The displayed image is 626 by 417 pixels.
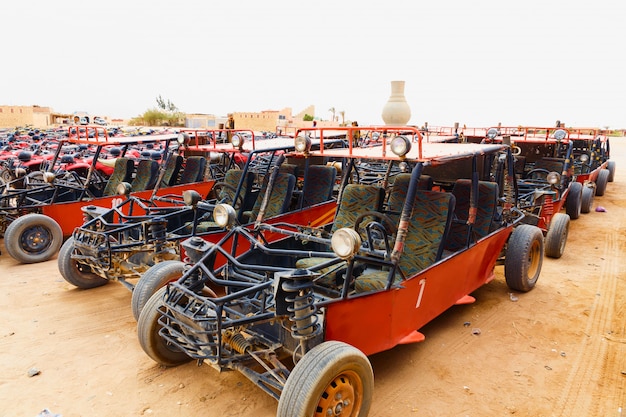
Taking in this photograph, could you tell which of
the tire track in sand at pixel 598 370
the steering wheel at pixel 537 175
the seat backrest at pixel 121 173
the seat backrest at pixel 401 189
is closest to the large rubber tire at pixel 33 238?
the seat backrest at pixel 121 173

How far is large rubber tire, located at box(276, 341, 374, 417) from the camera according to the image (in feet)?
8.70

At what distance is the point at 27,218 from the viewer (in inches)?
261

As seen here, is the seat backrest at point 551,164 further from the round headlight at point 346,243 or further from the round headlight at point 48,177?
the round headlight at point 48,177

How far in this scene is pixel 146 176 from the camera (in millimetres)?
8508

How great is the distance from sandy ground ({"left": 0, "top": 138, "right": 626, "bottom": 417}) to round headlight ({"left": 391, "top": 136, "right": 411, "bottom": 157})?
6.26 ft

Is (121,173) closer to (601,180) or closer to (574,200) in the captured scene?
(574,200)

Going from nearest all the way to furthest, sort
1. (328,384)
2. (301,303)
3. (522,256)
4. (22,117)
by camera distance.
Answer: (328,384), (301,303), (522,256), (22,117)

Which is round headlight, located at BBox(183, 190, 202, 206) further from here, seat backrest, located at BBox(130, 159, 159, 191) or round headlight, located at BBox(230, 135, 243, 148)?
seat backrest, located at BBox(130, 159, 159, 191)

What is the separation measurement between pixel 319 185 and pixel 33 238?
14.3ft

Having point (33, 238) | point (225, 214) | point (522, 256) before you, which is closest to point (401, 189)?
point (522, 256)

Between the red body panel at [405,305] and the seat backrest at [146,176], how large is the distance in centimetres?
607

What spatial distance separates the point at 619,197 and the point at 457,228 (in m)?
10.2

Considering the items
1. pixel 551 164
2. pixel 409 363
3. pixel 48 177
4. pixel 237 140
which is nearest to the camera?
pixel 409 363

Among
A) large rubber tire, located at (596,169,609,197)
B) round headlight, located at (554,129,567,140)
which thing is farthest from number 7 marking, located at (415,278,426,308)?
large rubber tire, located at (596,169,609,197)
